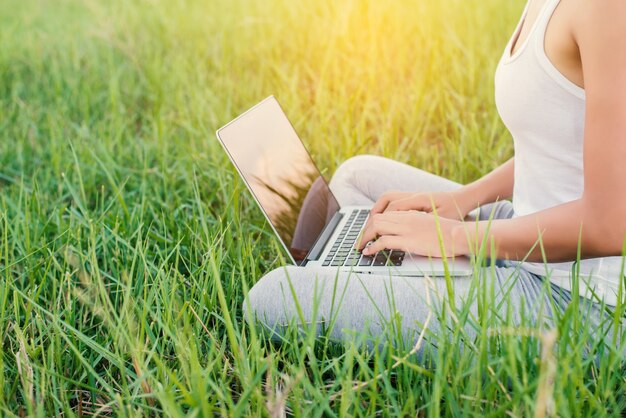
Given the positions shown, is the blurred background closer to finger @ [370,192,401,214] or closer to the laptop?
the laptop

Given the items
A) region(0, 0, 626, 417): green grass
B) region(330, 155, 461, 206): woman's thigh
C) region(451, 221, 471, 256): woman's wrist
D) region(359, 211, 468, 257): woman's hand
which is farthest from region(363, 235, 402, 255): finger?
region(330, 155, 461, 206): woman's thigh

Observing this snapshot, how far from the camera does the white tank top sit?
1.25 meters

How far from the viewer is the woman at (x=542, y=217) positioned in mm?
1112

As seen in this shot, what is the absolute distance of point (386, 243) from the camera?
1.40 m

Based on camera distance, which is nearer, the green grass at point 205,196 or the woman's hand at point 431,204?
the green grass at point 205,196

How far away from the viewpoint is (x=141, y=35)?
406 centimetres

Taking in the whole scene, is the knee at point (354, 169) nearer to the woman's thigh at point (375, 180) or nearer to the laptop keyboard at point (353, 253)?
the woman's thigh at point (375, 180)

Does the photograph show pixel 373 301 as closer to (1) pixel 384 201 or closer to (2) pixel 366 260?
(2) pixel 366 260

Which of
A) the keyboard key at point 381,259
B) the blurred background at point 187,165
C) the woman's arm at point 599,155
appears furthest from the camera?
the keyboard key at point 381,259

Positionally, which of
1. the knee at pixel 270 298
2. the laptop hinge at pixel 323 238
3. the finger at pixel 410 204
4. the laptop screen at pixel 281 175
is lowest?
the laptop hinge at pixel 323 238

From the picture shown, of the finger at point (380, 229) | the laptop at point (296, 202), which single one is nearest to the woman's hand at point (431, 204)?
the laptop at point (296, 202)

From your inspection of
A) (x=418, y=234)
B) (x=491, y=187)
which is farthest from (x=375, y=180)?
(x=418, y=234)

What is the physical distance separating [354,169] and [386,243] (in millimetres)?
600

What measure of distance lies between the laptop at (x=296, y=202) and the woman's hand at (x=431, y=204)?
0.11m
